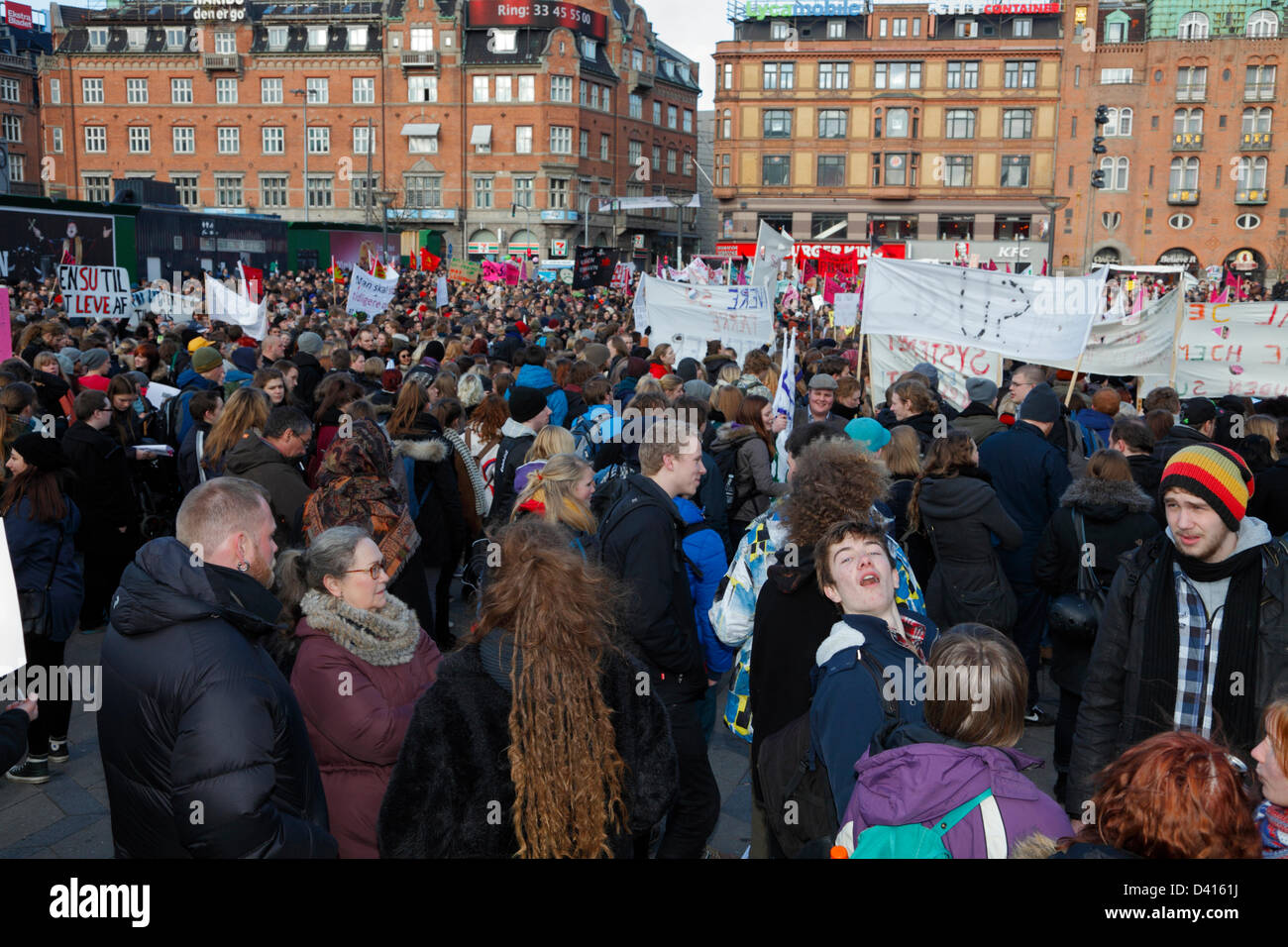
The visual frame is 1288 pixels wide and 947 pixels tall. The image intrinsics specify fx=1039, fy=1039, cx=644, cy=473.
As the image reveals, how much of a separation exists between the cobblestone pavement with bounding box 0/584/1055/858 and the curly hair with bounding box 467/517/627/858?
2.15 metres

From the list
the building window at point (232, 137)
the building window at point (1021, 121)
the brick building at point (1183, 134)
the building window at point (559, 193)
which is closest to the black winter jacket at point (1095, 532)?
the building window at point (559, 193)

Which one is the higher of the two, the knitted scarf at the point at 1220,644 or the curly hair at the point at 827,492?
the curly hair at the point at 827,492

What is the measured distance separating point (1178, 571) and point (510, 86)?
63027 millimetres

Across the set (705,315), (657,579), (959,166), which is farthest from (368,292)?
(959,166)

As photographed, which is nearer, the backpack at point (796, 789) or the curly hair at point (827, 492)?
the backpack at point (796, 789)

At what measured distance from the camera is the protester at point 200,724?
257cm

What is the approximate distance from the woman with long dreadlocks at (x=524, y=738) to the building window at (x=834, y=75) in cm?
6317

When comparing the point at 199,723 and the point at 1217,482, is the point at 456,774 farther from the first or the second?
the point at 1217,482

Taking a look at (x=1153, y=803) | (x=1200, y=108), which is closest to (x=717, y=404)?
(x=1153, y=803)

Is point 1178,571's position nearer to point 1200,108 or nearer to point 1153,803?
point 1153,803

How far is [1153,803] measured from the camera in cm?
200

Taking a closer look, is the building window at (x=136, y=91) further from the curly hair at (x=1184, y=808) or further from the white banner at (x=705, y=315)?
the curly hair at (x=1184, y=808)

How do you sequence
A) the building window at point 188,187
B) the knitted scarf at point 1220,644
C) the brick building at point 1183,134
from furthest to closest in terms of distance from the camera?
1. the building window at point 188,187
2. the brick building at point 1183,134
3. the knitted scarf at point 1220,644

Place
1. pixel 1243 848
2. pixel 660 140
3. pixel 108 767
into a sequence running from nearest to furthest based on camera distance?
pixel 1243 848, pixel 108 767, pixel 660 140
